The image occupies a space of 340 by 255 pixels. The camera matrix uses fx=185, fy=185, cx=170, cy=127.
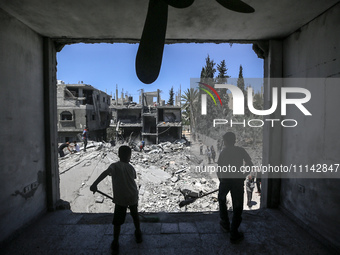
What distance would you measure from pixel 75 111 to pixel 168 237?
23.5 meters

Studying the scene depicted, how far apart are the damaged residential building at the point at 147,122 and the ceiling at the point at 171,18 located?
2122cm

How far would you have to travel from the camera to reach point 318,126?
8.55 ft

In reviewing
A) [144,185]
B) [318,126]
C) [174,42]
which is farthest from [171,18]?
[144,185]

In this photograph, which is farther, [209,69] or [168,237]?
[209,69]

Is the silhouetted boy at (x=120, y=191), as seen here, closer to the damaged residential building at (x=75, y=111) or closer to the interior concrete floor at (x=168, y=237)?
the interior concrete floor at (x=168, y=237)

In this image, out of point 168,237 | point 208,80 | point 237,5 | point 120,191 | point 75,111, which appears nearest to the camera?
point 237,5

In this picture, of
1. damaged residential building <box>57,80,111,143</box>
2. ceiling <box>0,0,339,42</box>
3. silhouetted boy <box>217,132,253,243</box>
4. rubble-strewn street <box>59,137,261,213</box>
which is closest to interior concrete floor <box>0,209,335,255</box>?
silhouetted boy <box>217,132,253,243</box>

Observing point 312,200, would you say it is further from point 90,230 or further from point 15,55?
point 15,55

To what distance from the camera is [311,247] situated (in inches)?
96.5

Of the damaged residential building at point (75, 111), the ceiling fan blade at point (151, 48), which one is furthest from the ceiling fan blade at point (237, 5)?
the damaged residential building at point (75, 111)

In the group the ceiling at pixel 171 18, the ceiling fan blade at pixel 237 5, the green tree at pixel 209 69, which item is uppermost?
the green tree at pixel 209 69

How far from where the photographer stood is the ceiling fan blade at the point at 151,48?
6.11ft

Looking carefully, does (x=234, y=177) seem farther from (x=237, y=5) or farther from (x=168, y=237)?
(x=237, y=5)

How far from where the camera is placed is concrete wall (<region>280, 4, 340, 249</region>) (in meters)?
2.35
